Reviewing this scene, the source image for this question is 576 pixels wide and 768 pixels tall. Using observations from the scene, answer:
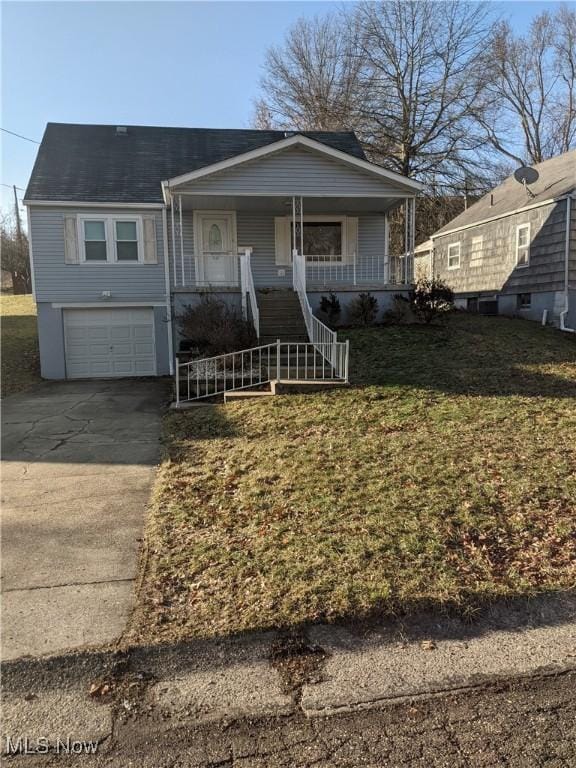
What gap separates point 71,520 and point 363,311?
33.2 feet

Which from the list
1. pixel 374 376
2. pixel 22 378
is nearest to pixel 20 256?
pixel 22 378

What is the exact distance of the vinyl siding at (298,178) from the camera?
13531 mm

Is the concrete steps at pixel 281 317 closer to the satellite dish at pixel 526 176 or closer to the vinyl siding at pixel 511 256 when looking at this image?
the vinyl siding at pixel 511 256

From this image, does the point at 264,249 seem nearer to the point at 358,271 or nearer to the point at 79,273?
the point at 358,271

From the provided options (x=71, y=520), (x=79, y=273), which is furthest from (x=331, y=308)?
(x=71, y=520)

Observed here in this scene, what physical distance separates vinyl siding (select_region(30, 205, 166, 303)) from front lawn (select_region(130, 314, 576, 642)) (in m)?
7.74

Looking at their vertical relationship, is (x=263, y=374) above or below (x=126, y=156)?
below

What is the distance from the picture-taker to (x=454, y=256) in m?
22.2

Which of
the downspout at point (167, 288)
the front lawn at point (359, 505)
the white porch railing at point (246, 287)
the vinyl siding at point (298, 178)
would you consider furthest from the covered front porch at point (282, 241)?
the front lawn at point (359, 505)

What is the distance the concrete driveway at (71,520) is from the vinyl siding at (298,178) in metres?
6.79

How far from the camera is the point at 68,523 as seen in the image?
4926 mm

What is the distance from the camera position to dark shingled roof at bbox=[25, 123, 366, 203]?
1477 centimetres

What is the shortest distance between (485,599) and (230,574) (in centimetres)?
177

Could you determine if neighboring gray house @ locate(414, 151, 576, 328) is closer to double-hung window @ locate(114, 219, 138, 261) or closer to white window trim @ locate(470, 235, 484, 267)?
white window trim @ locate(470, 235, 484, 267)
